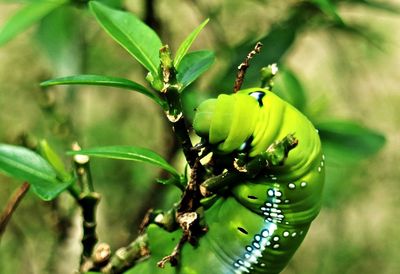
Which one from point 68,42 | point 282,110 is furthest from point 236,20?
point 282,110

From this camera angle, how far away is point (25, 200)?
1.08 meters

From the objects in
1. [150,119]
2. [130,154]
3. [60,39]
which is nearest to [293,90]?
[60,39]

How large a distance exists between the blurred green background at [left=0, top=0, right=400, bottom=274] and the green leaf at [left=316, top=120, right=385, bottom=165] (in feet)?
0.20

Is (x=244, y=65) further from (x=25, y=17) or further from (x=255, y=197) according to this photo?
(x=25, y=17)

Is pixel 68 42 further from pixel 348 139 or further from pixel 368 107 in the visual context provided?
pixel 368 107

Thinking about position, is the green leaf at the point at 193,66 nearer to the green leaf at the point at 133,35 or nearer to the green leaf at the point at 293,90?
the green leaf at the point at 133,35

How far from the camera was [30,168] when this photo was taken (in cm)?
52

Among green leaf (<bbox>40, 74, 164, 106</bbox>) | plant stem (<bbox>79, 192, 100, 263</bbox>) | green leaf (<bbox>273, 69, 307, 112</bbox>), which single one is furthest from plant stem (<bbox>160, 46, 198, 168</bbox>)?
green leaf (<bbox>273, 69, 307, 112</bbox>)

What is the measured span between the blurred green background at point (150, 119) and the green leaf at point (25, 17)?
0.05 metres

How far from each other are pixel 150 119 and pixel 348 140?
1.84ft

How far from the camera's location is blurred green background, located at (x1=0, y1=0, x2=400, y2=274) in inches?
33.0

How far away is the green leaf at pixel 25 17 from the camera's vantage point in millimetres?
642

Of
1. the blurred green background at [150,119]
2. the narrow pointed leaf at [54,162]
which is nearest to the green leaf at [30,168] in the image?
the narrow pointed leaf at [54,162]

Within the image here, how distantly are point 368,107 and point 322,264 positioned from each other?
0.39m
